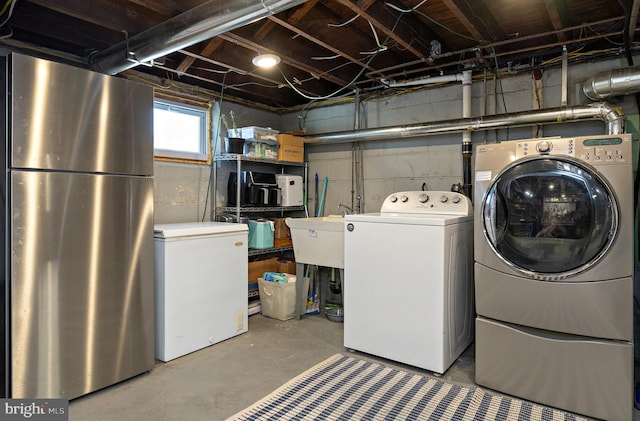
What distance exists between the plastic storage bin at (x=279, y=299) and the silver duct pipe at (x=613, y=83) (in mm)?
2691

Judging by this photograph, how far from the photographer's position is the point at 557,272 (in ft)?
6.80

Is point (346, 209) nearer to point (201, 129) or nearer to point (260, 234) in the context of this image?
point (260, 234)

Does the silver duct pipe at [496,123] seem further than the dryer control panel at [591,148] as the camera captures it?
Yes

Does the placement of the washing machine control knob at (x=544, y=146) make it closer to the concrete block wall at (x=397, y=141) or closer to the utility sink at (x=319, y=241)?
the concrete block wall at (x=397, y=141)

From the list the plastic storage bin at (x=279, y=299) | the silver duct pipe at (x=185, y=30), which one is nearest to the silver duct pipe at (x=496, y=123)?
the plastic storage bin at (x=279, y=299)

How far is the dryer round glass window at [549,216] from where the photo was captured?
2.00m

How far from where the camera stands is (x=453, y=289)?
2.53 meters

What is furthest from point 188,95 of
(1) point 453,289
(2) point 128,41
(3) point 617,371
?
(3) point 617,371

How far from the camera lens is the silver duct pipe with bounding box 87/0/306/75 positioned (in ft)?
6.25

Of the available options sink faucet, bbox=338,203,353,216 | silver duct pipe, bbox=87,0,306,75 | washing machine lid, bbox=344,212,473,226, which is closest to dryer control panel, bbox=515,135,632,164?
washing machine lid, bbox=344,212,473,226

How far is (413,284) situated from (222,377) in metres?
1.36

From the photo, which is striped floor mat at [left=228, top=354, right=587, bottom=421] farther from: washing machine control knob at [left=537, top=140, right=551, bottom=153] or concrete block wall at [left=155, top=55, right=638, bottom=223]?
concrete block wall at [left=155, top=55, right=638, bottom=223]

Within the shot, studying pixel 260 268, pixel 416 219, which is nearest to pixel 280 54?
pixel 416 219

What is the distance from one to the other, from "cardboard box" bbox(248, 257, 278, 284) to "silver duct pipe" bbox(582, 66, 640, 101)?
306 cm
